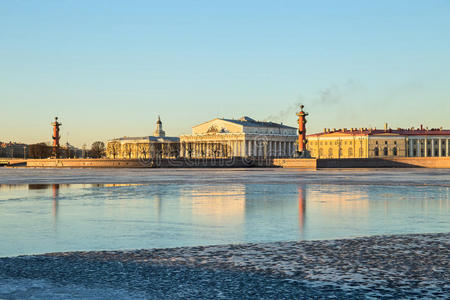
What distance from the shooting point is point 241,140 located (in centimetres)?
13188

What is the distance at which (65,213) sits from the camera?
12742 millimetres

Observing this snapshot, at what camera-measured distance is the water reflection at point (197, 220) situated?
8.75 meters

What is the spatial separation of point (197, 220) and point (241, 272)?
5.13m

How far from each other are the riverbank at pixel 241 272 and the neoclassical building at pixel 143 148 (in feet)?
411

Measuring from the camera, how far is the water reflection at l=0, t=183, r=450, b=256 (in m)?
8.75

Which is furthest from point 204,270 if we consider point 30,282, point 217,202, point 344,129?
point 344,129

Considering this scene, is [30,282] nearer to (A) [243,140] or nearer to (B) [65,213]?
(B) [65,213]

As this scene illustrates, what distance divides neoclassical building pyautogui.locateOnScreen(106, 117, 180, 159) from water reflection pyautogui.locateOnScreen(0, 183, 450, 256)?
117733 millimetres

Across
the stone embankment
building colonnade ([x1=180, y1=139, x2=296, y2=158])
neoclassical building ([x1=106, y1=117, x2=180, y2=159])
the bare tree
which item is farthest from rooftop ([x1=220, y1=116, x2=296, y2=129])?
the stone embankment

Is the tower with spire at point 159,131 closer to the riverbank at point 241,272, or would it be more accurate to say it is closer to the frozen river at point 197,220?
the frozen river at point 197,220

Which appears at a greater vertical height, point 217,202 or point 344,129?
point 344,129

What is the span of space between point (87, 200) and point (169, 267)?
35.1ft

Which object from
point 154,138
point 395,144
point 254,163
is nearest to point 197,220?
point 254,163

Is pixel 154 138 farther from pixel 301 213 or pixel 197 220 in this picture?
pixel 197 220
